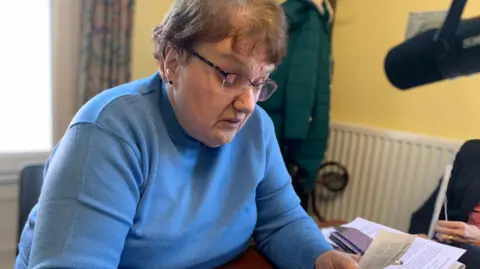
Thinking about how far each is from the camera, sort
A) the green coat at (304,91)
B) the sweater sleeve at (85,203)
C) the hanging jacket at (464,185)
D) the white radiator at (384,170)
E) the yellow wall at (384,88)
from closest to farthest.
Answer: the sweater sleeve at (85,203) → the hanging jacket at (464,185) → the yellow wall at (384,88) → the white radiator at (384,170) → the green coat at (304,91)

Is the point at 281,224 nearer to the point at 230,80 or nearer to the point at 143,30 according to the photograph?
the point at 230,80

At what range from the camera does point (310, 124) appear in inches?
74.2

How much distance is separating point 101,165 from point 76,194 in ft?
0.19

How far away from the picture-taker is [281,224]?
3.23ft

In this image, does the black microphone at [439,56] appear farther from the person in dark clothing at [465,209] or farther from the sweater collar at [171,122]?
the sweater collar at [171,122]

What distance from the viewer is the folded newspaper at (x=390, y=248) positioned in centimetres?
76

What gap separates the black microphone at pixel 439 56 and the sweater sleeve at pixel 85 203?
74 centimetres

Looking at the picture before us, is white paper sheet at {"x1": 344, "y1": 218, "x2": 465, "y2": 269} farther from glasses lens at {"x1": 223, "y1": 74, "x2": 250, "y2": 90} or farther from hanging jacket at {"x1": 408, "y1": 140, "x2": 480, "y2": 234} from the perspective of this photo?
glasses lens at {"x1": 223, "y1": 74, "x2": 250, "y2": 90}

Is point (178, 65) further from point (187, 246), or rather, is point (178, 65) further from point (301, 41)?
point (301, 41)

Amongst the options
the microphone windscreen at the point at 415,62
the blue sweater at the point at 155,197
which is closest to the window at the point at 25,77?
the blue sweater at the point at 155,197

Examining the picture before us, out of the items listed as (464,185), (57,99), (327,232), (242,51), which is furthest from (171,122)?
(57,99)

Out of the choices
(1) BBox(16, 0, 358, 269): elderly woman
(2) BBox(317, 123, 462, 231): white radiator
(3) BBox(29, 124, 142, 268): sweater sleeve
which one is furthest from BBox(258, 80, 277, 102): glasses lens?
(2) BBox(317, 123, 462, 231): white radiator

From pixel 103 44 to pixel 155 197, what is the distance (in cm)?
135

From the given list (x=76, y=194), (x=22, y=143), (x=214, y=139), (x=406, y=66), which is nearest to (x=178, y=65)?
(x=214, y=139)
